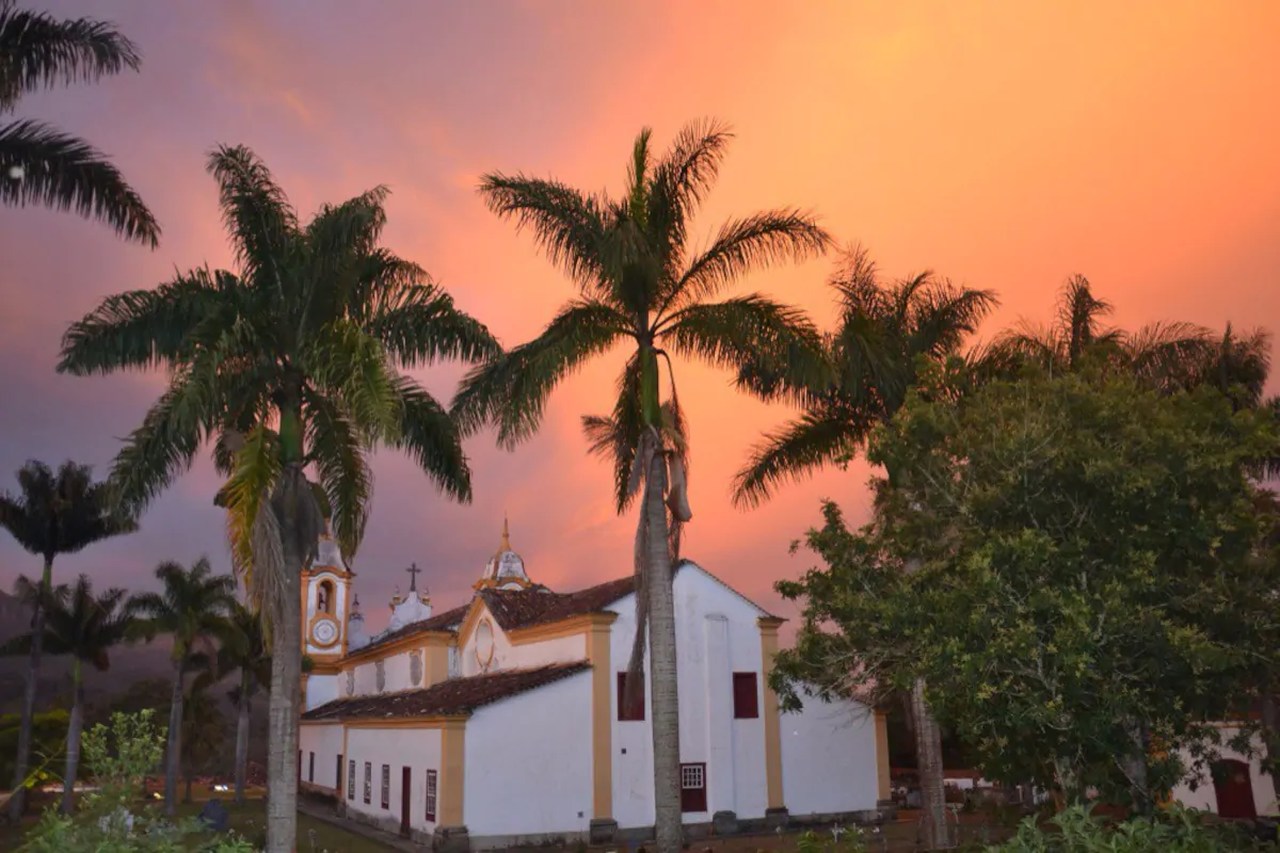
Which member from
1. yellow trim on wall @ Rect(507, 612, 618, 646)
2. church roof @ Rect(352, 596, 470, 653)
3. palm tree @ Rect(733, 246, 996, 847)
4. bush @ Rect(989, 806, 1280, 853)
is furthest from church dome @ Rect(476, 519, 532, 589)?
bush @ Rect(989, 806, 1280, 853)

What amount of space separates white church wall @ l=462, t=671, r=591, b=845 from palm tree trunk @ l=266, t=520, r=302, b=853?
12916 millimetres

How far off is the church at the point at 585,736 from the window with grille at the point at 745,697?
0.05m

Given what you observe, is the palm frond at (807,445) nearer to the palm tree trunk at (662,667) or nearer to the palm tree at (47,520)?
the palm tree trunk at (662,667)

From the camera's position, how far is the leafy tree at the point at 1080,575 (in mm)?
13562

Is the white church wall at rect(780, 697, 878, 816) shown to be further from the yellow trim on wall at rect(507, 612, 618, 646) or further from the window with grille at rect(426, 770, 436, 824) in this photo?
the window with grille at rect(426, 770, 436, 824)

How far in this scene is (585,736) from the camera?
99.0ft

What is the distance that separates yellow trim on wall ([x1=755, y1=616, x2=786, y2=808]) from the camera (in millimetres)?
32688

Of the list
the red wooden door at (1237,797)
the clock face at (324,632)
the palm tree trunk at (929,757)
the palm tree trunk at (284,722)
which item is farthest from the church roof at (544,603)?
the clock face at (324,632)

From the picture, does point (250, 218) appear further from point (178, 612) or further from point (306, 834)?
point (178, 612)

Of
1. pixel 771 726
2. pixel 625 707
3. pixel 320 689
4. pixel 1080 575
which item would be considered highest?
pixel 320 689

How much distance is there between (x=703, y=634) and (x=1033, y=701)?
20579 millimetres

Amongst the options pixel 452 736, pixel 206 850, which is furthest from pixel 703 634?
pixel 206 850

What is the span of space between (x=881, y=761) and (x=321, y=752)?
27.6 metres

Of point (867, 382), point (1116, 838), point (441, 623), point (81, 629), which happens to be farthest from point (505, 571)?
point (1116, 838)
